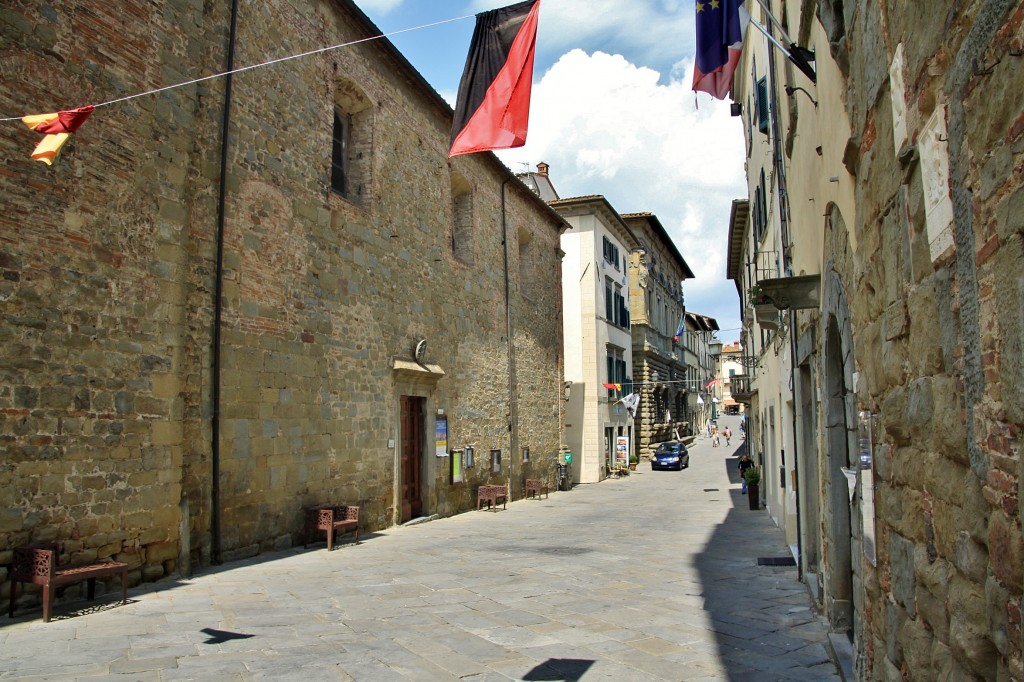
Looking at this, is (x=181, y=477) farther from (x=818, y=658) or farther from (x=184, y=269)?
(x=818, y=658)

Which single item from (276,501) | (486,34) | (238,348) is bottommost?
(276,501)

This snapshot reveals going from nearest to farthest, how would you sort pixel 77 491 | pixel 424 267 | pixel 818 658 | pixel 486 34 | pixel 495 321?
pixel 818 658 < pixel 77 491 < pixel 486 34 < pixel 424 267 < pixel 495 321

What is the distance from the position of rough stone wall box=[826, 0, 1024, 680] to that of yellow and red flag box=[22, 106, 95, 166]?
244 inches

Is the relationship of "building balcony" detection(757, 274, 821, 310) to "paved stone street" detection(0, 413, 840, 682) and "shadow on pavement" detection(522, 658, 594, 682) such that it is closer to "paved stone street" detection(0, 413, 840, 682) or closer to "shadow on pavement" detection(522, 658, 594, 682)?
"paved stone street" detection(0, 413, 840, 682)

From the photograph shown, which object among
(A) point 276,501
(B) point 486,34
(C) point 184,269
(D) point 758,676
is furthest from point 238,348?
(D) point 758,676

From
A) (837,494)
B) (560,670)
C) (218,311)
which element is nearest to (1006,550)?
(560,670)

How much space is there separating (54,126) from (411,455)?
29.6ft

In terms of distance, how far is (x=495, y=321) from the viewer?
1866 cm

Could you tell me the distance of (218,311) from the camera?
9.08 meters

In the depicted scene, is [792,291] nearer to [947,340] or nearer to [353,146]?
[947,340]

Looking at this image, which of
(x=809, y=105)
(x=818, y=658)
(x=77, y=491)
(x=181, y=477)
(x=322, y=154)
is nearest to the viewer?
(x=818, y=658)

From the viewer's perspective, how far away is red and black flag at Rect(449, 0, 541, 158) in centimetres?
745

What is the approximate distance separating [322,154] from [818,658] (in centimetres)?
973

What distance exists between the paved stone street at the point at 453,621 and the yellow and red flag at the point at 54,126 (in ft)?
13.2
